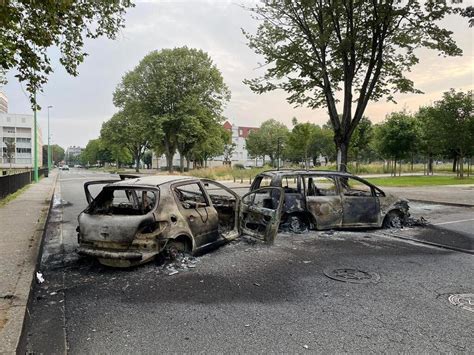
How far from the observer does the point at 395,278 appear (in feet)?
18.4

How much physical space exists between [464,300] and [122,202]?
591 cm

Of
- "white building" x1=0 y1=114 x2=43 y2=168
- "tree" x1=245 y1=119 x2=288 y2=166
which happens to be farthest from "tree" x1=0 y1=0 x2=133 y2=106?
"white building" x1=0 y1=114 x2=43 y2=168

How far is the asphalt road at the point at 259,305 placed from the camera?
3.57 meters

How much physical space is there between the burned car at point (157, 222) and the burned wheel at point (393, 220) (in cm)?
387

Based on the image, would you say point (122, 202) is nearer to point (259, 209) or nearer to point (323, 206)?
point (259, 209)

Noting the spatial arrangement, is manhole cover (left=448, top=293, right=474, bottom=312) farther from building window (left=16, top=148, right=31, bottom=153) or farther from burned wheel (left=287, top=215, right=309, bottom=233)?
building window (left=16, top=148, right=31, bottom=153)

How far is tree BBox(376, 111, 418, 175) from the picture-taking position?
36594 mm

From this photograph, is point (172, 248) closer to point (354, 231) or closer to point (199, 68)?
point (354, 231)

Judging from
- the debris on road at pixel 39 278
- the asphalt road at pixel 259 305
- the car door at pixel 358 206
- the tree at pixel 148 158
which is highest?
the tree at pixel 148 158

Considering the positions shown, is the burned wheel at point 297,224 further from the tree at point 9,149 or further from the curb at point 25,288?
the tree at point 9,149

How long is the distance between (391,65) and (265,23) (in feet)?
21.6

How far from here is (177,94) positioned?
43344 mm

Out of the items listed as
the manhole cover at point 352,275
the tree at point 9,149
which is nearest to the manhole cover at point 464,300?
the manhole cover at point 352,275

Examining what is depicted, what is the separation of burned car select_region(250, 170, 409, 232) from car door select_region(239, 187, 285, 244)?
0.51m
